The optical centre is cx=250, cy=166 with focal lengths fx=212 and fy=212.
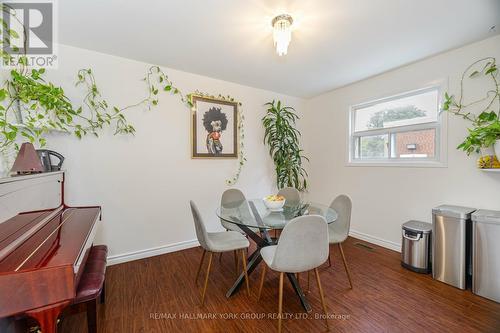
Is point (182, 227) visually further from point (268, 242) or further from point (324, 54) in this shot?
point (324, 54)

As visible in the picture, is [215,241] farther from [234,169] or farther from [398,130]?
[398,130]

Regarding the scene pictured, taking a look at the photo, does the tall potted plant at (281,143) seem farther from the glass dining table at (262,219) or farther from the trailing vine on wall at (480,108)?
the trailing vine on wall at (480,108)

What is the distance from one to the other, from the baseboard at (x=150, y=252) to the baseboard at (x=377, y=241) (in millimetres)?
2549

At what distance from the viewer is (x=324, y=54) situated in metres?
2.51

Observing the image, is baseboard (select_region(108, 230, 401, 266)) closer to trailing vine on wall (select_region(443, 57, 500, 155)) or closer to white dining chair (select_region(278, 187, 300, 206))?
white dining chair (select_region(278, 187, 300, 206))

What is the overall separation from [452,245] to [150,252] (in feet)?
11.2

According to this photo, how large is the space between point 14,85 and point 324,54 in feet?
10.2

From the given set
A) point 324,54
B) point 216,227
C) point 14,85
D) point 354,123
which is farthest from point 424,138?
point 14,85

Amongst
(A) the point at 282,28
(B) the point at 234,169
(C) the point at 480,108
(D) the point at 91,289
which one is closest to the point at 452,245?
(C) the point at 480,108

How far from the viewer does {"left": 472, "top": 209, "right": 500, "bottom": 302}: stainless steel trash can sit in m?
1.87

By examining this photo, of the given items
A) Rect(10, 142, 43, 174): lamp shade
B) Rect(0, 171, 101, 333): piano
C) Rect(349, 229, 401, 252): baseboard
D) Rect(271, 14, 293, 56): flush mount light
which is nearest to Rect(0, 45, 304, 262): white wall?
Rect(10, 142, 43, 174): lamp shade

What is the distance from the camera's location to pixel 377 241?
316 centimetres

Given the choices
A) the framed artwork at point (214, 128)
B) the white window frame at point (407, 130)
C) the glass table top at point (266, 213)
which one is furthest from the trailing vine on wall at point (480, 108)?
the framed artwork at point (214, 128)

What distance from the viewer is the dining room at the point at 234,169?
1596 millimetres
